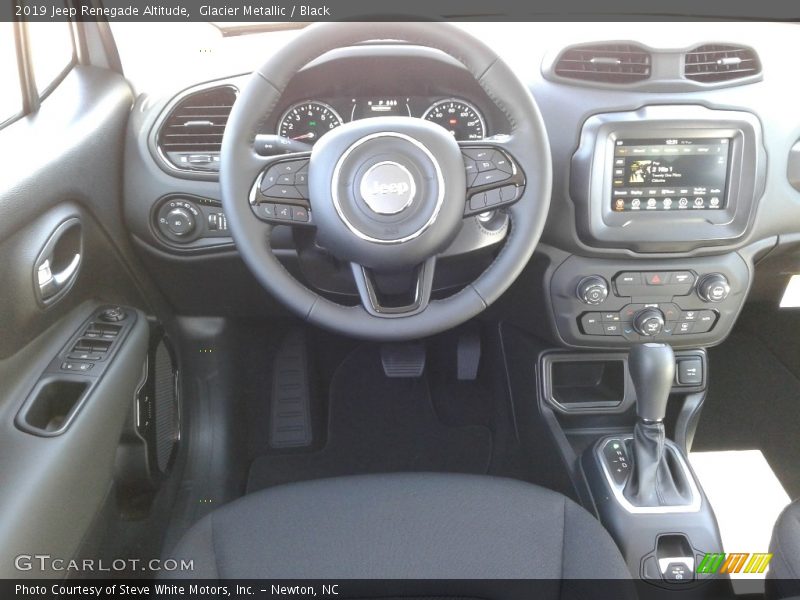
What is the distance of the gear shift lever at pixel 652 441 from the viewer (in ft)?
4.73

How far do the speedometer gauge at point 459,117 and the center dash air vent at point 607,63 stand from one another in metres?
0.18

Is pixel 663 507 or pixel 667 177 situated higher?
pixel 667 177

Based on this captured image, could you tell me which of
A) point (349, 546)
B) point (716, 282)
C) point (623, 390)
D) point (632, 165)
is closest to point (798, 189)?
point (716, 282)

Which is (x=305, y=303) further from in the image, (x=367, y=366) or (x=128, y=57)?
(x=367, y=366)

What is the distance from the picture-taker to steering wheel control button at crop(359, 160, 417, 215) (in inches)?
46.2

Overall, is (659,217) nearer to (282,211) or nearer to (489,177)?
(489,177)

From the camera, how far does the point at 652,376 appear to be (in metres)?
1.46

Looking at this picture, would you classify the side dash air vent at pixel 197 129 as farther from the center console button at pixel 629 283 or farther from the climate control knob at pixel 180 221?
the center console button at pixel 629 283

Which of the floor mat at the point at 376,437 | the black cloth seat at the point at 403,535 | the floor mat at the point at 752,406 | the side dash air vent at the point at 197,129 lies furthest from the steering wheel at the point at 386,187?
the floor mat at the point at 752,406

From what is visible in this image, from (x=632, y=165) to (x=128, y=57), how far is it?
1096 millimetres

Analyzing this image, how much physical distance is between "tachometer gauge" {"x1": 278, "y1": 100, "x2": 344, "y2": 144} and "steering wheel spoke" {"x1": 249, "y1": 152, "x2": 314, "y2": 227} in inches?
11.3

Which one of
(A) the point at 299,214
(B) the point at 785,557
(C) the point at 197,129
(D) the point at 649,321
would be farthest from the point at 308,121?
(B) the point at 785,557

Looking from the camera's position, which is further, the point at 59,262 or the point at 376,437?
the point at 376,437

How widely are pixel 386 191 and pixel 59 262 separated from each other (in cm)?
63
